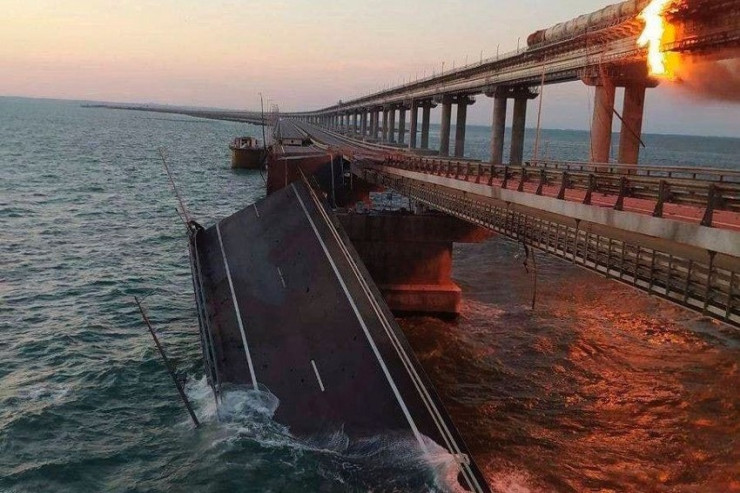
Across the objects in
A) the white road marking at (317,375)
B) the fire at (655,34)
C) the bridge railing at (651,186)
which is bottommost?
the white road marking at (317,375)

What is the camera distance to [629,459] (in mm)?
19828

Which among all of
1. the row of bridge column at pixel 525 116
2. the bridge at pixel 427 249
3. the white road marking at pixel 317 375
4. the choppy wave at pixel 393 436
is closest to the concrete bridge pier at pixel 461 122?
the row of bridge column at pixel 525 116

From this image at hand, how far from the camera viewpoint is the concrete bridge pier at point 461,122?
81.6m

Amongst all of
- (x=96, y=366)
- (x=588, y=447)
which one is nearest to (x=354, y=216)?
(x=96, y=366)

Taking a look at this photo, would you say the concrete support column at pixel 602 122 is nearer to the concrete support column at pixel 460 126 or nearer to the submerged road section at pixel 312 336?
the submerged road section at pixel 312 336

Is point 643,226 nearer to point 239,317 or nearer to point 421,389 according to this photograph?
point 421,389

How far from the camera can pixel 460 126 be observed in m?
82.6

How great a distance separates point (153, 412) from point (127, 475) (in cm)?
397

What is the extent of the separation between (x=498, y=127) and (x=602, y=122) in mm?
25027

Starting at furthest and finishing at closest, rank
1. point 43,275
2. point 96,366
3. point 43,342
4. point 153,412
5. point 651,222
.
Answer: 1. point 43,275
2. point 43,342
3. point 96,366
4. point 153,412
5. point 651,222

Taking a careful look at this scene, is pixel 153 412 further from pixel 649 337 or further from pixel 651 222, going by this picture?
pixel 649 337

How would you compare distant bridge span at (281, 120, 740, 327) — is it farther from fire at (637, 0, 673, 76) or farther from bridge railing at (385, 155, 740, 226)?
fire at (637, 0, 673, 76)

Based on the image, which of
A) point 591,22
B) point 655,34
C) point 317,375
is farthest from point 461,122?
point 317,375

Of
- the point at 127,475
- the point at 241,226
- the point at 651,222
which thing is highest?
the point at 651,222
